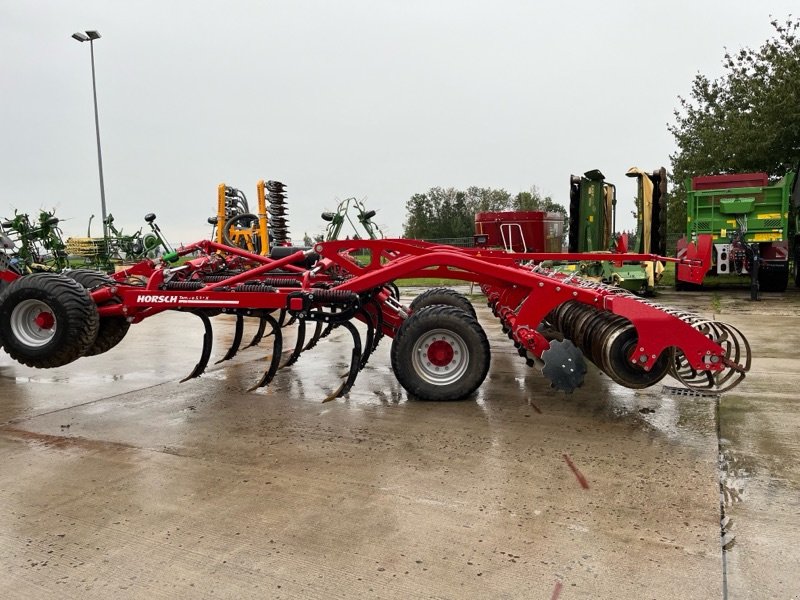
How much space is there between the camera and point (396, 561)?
8.50 feet

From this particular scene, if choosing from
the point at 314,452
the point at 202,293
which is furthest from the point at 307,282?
the point at 314,452

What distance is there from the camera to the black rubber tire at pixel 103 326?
5324mm

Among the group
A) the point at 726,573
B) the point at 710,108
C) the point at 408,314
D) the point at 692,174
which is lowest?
the point at 726,573

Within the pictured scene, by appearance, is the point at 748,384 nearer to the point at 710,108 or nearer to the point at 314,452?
the point at 314,452

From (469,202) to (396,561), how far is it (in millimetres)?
47339

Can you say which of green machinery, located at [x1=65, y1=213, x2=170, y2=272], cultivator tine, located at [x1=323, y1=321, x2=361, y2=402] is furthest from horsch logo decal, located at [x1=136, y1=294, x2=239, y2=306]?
green machinery, located at [x1=65, y1=213, x2=170, y2=272]

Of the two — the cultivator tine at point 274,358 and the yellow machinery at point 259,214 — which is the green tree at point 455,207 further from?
the cultivator tine at point 274,358

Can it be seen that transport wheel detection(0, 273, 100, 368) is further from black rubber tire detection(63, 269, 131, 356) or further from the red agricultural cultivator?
black rubber tire detection(63, 269, 131, 356)

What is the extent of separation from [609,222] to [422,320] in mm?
8322

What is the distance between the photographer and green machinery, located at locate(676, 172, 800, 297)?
12586mm

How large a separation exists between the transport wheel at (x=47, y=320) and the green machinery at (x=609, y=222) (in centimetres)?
789

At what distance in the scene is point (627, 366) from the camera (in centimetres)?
425

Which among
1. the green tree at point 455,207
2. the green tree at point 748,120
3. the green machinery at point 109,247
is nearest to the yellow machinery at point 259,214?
the green machinery at point 109,247

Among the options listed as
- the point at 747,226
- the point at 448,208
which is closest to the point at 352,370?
the point at 747,226
